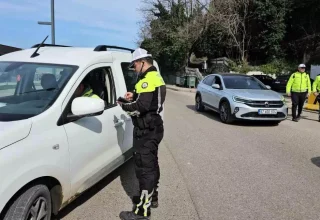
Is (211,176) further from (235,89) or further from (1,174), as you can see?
(235,89)

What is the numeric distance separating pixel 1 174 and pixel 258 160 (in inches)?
201

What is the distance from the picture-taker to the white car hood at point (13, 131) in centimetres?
288

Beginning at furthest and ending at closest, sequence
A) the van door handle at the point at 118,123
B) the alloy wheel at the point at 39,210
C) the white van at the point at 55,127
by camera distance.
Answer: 1. the van door handle at the point at 118,123
2. the alloy wheel at the point at 39,210
3. the white van at the point at 55,127

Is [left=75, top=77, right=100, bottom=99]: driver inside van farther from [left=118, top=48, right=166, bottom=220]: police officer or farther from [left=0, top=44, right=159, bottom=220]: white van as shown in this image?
[left=118, top=48, right=166, bottom=220]: police officer

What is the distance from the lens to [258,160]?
270 inches

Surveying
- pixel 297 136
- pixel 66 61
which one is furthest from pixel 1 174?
pixel 297 136

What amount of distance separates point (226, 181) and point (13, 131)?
352cm

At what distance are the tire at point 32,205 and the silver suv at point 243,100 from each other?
26.4ft

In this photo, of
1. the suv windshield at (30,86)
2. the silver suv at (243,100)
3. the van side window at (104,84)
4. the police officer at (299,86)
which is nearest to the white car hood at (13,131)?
the suv windshield at (30,86)

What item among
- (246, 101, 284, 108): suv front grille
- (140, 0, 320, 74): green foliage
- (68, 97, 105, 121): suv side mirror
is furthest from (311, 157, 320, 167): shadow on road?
(140, 0, 320, 74): green foliage

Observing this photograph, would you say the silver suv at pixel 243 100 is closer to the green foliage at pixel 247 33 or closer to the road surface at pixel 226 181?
the road surface at pixel 226 181

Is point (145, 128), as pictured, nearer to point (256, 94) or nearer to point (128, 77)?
point (128, 77)

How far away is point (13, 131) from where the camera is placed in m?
2.98

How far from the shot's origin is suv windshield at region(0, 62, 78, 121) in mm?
3547
